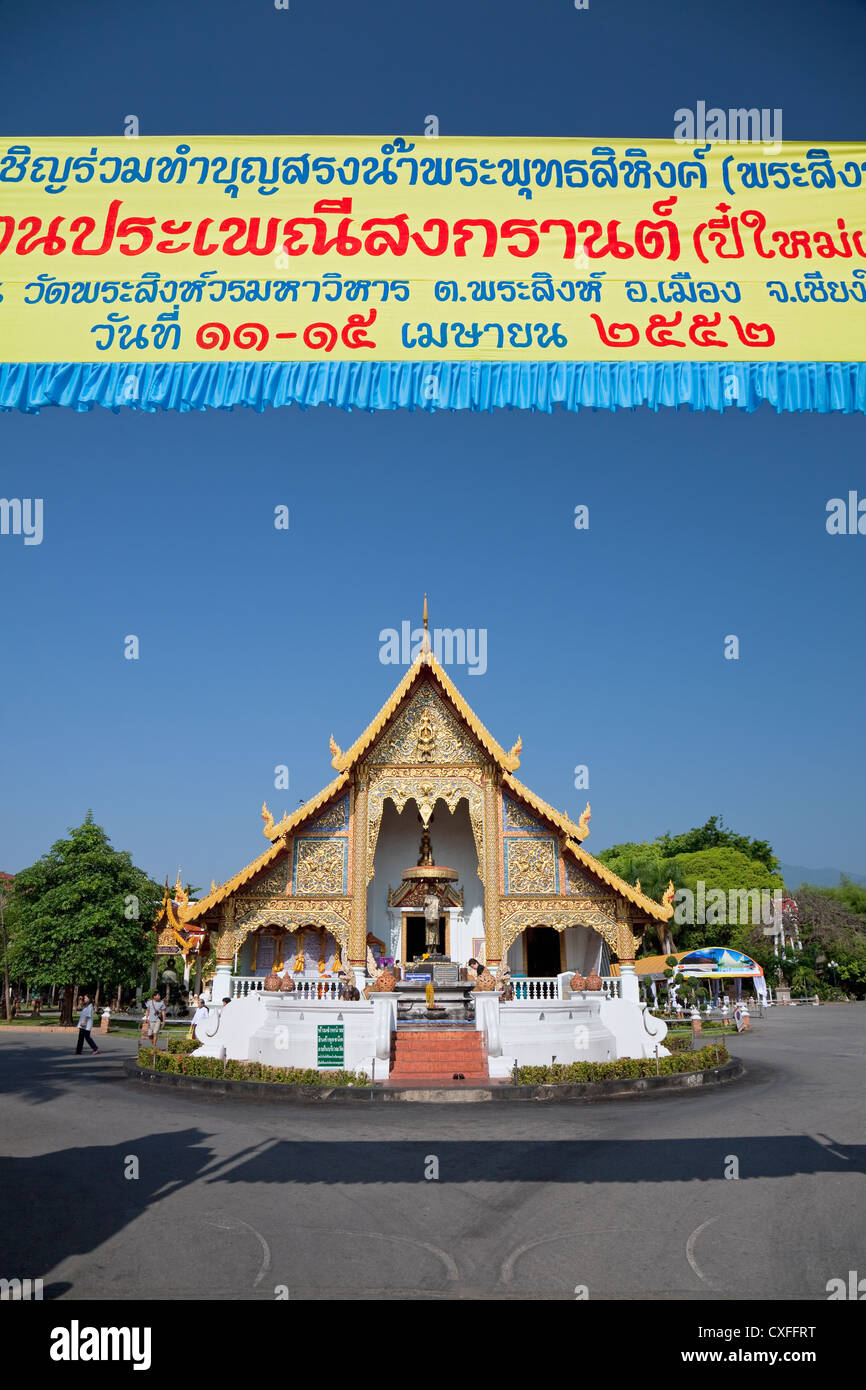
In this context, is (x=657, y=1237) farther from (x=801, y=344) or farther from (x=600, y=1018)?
(x=600, y=1018)

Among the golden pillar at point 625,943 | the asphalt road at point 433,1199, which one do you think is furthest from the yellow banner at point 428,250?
the golden pillar at point 625,943

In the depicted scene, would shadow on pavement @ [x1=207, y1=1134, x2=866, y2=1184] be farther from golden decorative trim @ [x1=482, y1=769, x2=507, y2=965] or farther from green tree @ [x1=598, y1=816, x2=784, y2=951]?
green tree @ [x1=598, y1=816, x2=784, y2=951]

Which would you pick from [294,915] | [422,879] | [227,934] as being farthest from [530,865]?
[227,934]

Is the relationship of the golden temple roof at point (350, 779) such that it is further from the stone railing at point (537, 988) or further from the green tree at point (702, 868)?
the green tree at point (702, 868)

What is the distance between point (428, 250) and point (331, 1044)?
1310cm

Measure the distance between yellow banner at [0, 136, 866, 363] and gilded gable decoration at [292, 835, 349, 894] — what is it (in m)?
16.6

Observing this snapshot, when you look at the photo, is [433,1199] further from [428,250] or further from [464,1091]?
[428,250]

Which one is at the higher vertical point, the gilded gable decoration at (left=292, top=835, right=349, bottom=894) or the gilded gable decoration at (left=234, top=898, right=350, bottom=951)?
the gilded gable decoration at (left=292, top=835, right=349, bottom=894)

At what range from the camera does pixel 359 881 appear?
2056cm

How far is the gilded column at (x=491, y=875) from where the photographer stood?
66.5 feet

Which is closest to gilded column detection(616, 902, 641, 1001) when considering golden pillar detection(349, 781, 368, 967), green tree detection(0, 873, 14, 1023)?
golden pillar detection(349, 781, 368, 967)

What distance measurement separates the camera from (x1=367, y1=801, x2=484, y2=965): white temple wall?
2219 centimetres

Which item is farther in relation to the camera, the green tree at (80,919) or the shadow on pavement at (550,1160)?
the green tree at (80,919)

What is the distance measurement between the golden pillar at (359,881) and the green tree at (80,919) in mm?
15271
